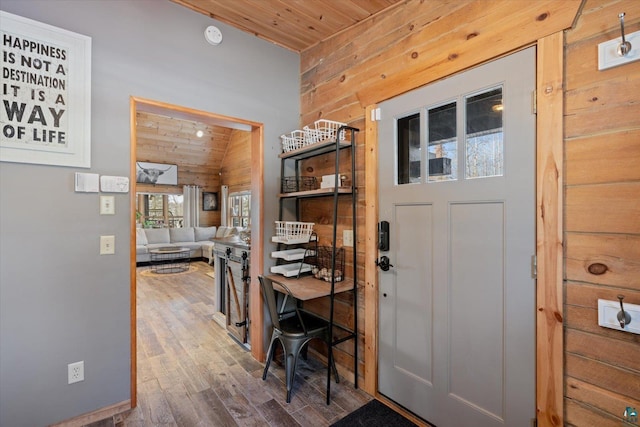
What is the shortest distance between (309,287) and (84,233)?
150 centimetres

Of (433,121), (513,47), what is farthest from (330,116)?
(513,47)

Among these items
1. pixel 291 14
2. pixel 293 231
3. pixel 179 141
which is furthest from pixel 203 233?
pixel 291 14

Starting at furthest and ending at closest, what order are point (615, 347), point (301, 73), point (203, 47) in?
point (301, 73), point (203, 47), point (615, 347)

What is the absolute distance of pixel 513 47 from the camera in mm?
1420

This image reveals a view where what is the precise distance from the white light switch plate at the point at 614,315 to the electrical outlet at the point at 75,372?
9.10 feet

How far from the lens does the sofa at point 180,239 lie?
23.9 feet

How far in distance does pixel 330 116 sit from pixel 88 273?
2090mm

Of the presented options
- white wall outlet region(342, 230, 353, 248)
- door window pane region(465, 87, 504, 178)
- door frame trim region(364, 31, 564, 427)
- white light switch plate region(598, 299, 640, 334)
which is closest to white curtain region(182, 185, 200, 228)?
white wall outlet region(342, 230, 353, 248)

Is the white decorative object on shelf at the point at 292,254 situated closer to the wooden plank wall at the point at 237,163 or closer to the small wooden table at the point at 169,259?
the small wooden table at the point at 169,259

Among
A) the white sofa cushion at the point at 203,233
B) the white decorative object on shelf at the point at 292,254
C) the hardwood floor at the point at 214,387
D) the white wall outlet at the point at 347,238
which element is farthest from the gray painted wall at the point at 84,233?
the white sofa cushion at the point at 203,233

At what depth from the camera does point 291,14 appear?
7.31 ft

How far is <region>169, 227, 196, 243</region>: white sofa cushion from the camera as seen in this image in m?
7.96

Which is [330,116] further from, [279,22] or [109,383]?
[109,383]

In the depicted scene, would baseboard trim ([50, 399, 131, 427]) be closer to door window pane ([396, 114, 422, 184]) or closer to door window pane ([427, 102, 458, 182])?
door window pane ([396, 114, 422, 184])
